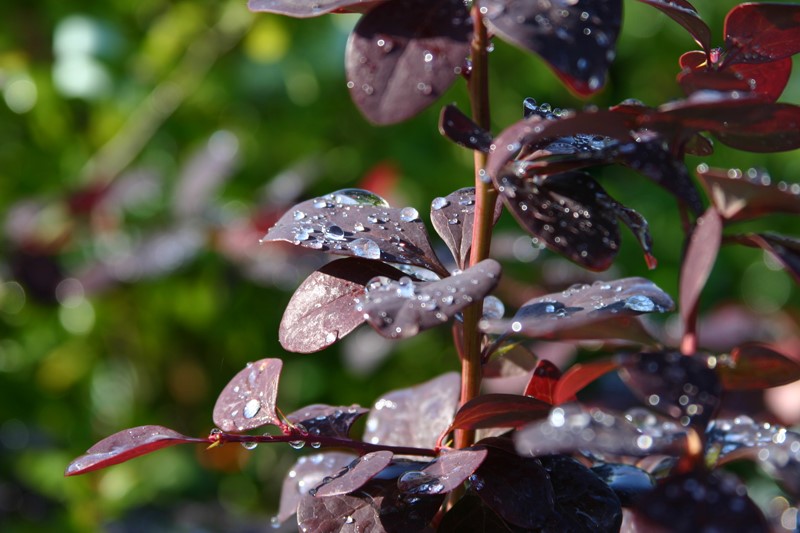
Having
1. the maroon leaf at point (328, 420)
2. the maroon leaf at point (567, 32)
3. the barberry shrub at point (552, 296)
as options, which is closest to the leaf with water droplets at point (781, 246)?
the barberry shrub at point (552, 296)

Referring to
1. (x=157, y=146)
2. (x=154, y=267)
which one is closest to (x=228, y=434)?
(x=154, y=267)

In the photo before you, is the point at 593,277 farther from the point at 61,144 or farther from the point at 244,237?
the point at 61,144

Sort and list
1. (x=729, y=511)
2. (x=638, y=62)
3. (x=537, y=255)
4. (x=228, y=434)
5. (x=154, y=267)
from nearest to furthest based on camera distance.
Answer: (x=729, y=511), (x=228, y=434), (x=154, y=267), (x=537, y=255), (x=638, y=62)

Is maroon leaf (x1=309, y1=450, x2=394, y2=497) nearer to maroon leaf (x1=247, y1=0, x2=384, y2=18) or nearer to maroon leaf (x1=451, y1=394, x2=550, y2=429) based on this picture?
maroon leaf (x1=451, y1=394, x2=550, y2=429)

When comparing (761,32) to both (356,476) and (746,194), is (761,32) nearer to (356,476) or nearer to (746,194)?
(746,194)

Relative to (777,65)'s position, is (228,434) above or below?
below

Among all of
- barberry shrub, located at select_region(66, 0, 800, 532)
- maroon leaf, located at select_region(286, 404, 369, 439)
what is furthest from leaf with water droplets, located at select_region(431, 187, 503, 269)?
maroon leaf, located at select_region(286, 404, 369, 439)

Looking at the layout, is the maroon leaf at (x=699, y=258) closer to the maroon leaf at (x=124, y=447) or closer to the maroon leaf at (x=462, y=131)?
the maroon leaf at (x=462, y=131)
